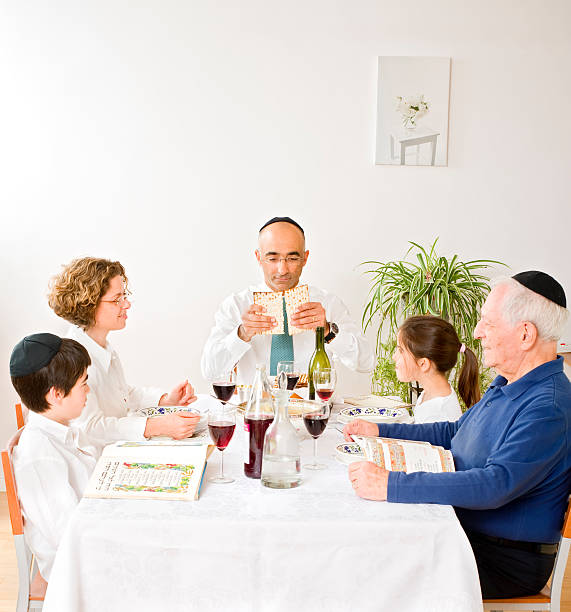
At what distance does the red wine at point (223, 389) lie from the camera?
2100 mm

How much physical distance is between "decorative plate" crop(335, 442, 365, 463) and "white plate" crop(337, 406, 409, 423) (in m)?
0.29

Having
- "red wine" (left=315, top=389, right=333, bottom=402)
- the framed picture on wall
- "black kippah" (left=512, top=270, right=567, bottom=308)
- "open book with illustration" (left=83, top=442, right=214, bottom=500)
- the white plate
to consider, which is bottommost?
the white plate

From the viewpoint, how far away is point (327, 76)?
401 centimetres

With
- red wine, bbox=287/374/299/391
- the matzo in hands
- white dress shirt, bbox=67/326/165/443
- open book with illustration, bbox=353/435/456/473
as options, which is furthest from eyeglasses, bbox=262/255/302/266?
open book with illustration, bbox=353/435/456/473

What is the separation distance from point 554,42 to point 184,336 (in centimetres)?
266

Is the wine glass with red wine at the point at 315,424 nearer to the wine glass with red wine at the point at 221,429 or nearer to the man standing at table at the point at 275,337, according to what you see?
the wine glass with red wine at the point at 221,429

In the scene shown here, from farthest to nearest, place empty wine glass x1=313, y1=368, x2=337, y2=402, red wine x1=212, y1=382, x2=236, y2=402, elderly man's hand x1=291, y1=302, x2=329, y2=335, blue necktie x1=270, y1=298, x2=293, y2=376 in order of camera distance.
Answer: blue necktie x1=270, y1=298, x2=293, y2=376, elderly man's hand x1=291, y1=302, x2=329, y2=335, empty wine glass x1=313, y1=368, x2=337, y2=402, red wine x1=212, y1=382, x2=236, y2=402

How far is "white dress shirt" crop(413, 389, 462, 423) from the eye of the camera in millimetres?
2404

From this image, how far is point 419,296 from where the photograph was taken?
12.4ft

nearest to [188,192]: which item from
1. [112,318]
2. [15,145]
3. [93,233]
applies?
[93,233]

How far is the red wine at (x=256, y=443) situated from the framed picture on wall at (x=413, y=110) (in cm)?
260

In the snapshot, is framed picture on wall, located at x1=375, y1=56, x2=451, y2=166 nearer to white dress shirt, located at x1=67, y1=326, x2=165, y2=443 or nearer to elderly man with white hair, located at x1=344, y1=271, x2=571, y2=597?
white dress shirt, located at x1=67, y1=326, x2=165, y2=443

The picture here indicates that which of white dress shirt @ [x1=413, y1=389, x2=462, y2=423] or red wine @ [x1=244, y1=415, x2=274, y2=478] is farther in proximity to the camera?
white dress shirt @ [x1=413, y1=389, x2=462, y2=423]

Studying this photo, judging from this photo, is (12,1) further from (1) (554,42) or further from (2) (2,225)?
(1) (554,42)
